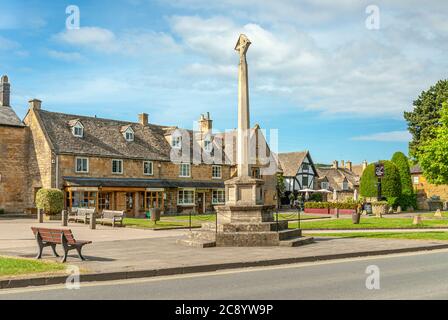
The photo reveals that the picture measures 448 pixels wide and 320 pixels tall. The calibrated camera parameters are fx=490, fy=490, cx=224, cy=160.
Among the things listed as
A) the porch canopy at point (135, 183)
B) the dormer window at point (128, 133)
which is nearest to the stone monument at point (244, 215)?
the porch canopy at point (135, 183)

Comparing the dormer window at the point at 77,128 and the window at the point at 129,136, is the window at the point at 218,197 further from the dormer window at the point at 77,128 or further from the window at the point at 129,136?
the dormer window at the point at 77,128

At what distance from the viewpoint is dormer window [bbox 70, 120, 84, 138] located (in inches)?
1656

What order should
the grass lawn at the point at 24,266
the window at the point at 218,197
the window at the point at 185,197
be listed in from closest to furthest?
1. the grass lawn at the point at 24,266
2. the window at the point at 185,197
3. the window at the point at 218,197

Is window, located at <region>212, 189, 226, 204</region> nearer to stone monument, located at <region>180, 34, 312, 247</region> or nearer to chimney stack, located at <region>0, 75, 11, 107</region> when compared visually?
chimney stack, located at <region>0, 75, 11, 107</region>

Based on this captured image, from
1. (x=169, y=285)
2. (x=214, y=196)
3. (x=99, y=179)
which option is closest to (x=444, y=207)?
(x=214, y=196)

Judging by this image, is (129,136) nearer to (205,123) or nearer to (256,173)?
(205,123)


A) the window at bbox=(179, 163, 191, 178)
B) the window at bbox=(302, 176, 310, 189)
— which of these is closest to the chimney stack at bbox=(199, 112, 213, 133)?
the window at bbox=(179, 163, 191, 178)

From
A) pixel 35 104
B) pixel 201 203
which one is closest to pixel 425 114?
pixel 201 203

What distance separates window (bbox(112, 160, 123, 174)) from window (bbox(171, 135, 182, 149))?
7.76 metres

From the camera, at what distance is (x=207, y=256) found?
14.0 meters

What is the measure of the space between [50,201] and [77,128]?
9.33 m

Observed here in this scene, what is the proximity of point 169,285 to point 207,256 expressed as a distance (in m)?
4.00

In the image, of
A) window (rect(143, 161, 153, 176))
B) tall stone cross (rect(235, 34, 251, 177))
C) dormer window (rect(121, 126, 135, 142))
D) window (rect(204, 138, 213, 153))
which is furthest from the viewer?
window (rect(204, 138, 213, 153))

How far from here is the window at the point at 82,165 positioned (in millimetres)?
40250
